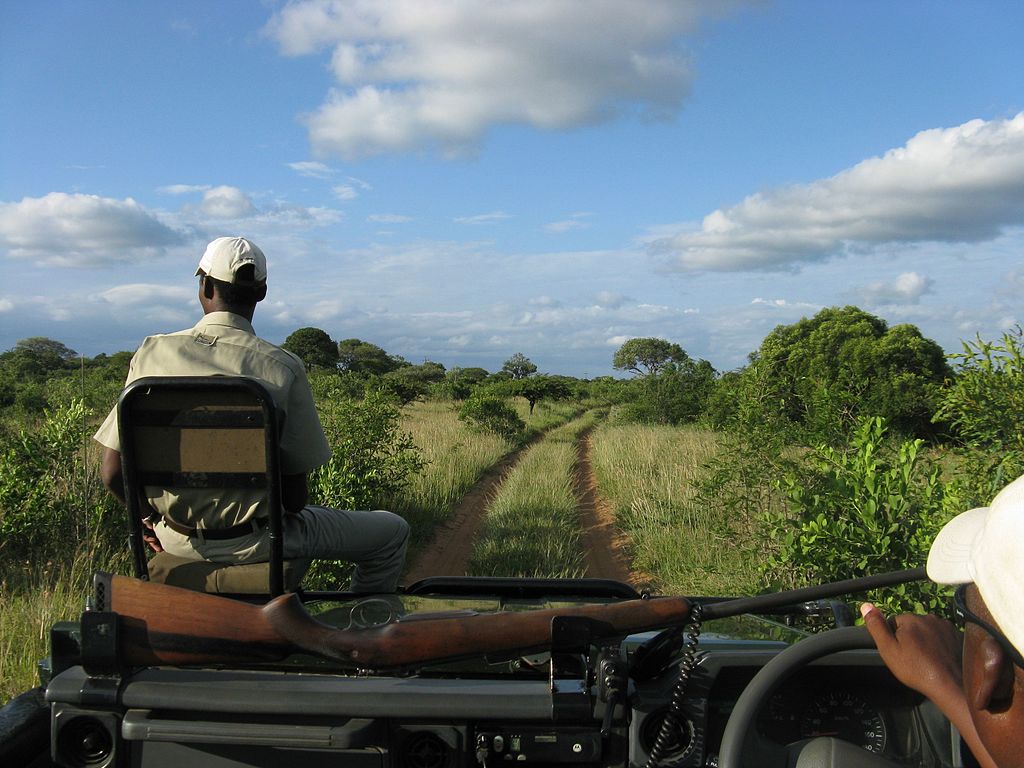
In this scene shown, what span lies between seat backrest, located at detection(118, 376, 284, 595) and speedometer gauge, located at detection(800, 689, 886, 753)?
142 cm

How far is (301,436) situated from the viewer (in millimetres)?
2916

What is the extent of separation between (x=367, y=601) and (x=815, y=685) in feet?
3.89

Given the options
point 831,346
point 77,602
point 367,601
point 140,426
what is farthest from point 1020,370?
point 831,346

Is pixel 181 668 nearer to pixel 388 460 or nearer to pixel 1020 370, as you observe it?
pixel 1020 370

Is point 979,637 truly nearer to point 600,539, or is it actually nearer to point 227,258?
point 227,258

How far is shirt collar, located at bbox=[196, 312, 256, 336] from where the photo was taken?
300 centimetres

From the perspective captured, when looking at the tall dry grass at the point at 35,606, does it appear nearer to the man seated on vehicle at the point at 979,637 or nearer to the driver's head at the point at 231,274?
the driver's head at the point at 231,274

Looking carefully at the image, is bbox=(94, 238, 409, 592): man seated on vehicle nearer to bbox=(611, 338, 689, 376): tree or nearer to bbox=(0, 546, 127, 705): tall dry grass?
bbox=(0, 546, 127, 705): tall dry grass

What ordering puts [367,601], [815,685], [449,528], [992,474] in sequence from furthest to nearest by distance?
[449,528]
[992,474]
[367,601]
[815,685]

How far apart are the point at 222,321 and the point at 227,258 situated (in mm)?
216

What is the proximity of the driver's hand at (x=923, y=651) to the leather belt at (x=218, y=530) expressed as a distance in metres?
1.81

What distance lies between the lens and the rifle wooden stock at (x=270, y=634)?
5.54 ft

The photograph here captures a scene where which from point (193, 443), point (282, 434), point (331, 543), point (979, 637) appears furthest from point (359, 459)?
point (979, 637)

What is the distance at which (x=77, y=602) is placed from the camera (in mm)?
5168
